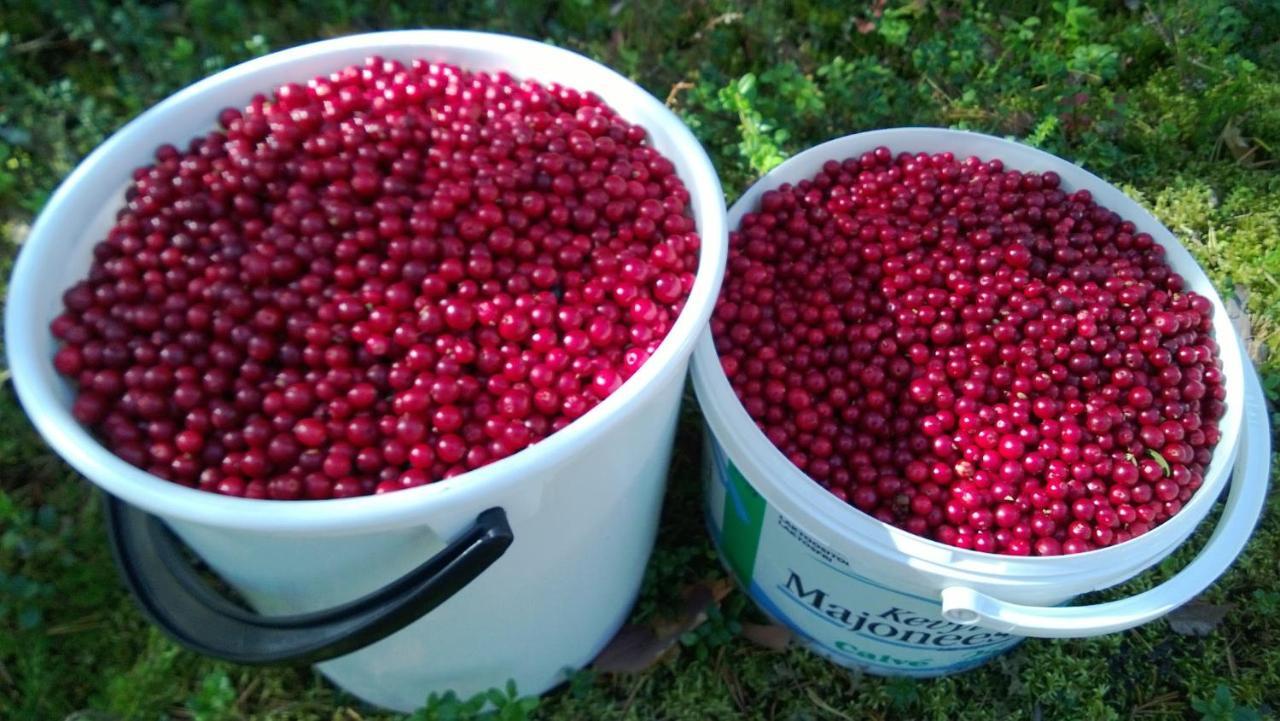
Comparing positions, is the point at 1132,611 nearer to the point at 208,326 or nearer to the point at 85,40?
the point at 208,326

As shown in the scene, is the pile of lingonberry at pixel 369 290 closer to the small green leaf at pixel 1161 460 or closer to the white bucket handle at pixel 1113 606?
the white bucket handle at pixel 1113 606

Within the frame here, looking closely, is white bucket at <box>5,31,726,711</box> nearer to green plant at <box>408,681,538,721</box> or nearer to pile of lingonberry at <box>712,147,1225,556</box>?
green plant at <box>408,681,538,721</box>

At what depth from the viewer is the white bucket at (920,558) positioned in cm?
137

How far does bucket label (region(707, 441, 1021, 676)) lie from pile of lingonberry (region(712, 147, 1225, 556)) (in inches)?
4.3

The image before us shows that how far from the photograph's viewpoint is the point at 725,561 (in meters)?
1.90

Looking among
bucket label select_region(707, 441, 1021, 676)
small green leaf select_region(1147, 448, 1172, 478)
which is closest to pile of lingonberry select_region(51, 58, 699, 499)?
bucket label select_region(707, 441, 1021, 676)

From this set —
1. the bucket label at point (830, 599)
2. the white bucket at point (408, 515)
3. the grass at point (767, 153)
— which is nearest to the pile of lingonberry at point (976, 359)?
the bucket label at point (830, 599)

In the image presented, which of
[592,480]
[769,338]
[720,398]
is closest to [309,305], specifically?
[592,480]

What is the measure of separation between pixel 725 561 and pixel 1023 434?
0.68 metres

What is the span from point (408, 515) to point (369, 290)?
35cm

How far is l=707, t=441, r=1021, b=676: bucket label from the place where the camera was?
1497 millimetres

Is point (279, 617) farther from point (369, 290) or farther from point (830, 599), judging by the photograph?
point (830, 599)

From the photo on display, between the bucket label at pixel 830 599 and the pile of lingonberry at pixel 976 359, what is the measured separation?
110mm

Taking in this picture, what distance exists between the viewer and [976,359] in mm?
1547
